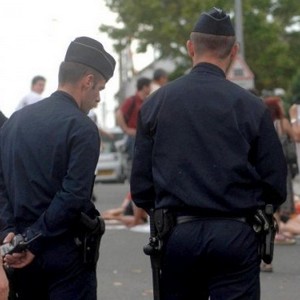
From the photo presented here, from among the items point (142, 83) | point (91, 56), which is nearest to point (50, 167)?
point (91, 56)

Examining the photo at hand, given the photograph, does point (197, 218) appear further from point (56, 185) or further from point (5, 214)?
point (5, 214)

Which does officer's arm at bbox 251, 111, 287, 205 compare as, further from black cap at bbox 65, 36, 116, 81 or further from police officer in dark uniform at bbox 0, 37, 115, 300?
black cap at bbox 65, 36, 116, 81

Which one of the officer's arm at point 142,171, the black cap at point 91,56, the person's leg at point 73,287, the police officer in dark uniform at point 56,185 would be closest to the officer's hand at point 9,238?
the police officer in dark uniform at point 56,185

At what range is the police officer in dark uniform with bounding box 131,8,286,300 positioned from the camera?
18.4ft

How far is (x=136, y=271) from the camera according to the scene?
12.4m

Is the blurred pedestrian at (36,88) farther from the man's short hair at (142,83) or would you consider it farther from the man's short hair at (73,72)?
the man's short hair at (73,72)

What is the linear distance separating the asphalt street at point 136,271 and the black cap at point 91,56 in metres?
4.76

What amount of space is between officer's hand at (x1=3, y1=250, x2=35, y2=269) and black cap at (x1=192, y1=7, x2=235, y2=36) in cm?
126

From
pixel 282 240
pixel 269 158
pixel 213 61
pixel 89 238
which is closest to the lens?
pixel 269 158

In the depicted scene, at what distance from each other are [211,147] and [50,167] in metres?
0.76

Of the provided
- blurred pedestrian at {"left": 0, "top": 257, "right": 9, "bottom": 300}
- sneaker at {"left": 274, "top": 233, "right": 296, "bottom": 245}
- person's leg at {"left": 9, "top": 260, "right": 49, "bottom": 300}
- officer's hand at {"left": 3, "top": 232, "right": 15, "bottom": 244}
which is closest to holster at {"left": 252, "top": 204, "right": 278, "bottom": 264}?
person's leg at {"left": 9, "top": 260, "right": 49, "bottom": 300}

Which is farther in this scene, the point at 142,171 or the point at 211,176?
the point at 142,171

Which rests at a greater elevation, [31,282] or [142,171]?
[142,171]

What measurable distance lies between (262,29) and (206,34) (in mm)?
46223
